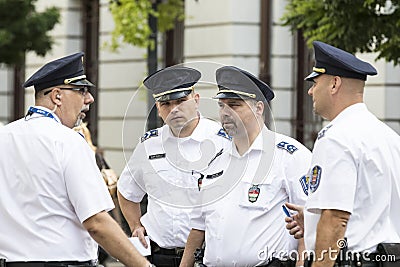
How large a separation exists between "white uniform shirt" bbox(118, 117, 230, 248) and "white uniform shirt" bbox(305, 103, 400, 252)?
1530 millimetres

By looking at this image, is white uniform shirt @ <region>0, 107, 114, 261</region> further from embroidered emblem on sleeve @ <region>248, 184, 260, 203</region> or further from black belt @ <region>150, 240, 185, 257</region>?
black belt @ <region>150, 240, 185, 257</region>

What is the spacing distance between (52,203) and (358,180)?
180 cm

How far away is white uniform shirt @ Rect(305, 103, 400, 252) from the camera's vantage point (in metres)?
6.74

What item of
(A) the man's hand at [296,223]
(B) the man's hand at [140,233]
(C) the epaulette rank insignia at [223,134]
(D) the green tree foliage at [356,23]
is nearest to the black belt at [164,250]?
(B) the man's hand at [140,233]

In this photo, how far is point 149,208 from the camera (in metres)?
9.32

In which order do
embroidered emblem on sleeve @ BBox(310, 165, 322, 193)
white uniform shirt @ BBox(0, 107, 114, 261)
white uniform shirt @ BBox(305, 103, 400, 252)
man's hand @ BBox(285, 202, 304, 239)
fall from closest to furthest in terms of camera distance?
white uniform shirt @ BBox(305, 103, 400, 252), embroidered emblem on sleeve @ BBox(310, 165, 322, 193), white uniform shirt @ BBox(0, 107, 114, 261), man's hand @ BBox(285, 202, 304, 239)

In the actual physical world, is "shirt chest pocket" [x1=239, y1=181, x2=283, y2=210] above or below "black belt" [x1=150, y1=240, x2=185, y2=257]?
above

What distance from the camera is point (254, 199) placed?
7922 millimetres

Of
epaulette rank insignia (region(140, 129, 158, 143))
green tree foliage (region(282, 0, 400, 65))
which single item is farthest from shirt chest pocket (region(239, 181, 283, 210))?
green tree foliage (region(282, 0, 400, 65))

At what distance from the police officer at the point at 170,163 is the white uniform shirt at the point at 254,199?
0.29 m

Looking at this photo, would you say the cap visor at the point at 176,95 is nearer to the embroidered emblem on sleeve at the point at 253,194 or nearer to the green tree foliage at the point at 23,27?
the embroidered emblem on sleeve at the point at 253,194

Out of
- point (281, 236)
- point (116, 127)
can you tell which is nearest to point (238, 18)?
point (116, 127)

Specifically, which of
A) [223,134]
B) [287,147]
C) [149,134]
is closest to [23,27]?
[149,134]

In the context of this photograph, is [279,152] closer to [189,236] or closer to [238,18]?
[189,236]
